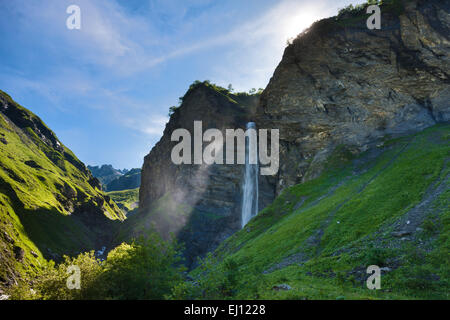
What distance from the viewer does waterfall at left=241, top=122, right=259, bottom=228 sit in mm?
86075

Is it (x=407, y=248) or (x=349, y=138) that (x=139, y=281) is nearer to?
(x=407, y=248)

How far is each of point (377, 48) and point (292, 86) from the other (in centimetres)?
2508

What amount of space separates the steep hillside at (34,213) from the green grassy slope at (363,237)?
223 feet

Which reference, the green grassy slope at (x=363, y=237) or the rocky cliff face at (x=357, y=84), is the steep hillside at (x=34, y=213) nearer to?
the green grassy slope at (x=363, y=237)

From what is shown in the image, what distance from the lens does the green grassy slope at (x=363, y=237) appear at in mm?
16697

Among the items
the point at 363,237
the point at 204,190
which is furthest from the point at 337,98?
the point at 363,237

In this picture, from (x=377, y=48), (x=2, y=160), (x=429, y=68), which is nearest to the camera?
(x=429, y=68)

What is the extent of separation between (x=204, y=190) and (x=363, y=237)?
71238 mm

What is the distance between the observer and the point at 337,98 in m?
74.4

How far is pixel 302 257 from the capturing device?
2914 cm

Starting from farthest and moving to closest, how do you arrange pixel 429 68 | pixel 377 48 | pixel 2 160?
pixel 2 160
pixel 377 48
pixel 429 68

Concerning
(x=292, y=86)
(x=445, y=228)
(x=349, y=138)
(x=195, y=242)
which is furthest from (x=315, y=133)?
(x=445, y=228)

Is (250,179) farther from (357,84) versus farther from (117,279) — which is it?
(117,279)

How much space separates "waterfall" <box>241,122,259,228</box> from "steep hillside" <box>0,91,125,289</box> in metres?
60.8
